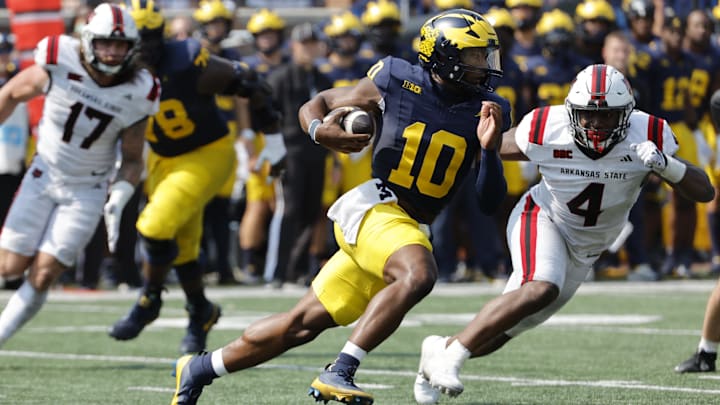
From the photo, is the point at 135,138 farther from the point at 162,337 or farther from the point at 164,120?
the point at 162,337

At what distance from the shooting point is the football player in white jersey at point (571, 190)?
562cm

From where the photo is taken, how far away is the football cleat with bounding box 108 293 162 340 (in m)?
7.61

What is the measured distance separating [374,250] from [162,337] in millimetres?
3752

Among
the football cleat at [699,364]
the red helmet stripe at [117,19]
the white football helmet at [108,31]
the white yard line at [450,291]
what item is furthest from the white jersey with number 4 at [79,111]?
the white yard line at [450,291]

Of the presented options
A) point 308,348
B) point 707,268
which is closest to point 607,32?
point 707,268

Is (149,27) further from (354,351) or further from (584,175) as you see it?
(354,351)

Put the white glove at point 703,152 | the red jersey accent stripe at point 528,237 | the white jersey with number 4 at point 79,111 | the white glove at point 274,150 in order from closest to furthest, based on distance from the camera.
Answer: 1. the red jersey accent stripe at point 528,237
2. the white jersey with number 4 at point 79,111
3. the white glove at point 274,150
4. the white glove at point 703,152

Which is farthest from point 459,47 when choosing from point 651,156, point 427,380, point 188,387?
point 188,387

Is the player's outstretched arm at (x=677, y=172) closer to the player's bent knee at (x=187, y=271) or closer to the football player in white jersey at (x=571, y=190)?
the football player in white jersey at (x=571, y=190)

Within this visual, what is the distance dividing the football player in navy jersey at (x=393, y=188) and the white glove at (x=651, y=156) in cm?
55

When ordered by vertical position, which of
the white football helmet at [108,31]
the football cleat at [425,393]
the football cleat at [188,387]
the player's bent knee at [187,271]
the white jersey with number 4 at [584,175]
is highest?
the white football helmet at [108,31]

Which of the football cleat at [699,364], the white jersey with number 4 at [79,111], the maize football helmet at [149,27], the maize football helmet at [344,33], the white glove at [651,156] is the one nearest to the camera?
the white glove at [651,156]

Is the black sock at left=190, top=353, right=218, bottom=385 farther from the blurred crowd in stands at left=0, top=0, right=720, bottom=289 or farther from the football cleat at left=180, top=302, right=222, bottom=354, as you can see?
the blurred crowd in stands at left=0, top=0, right=720, bottom=289

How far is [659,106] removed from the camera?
12523mm
